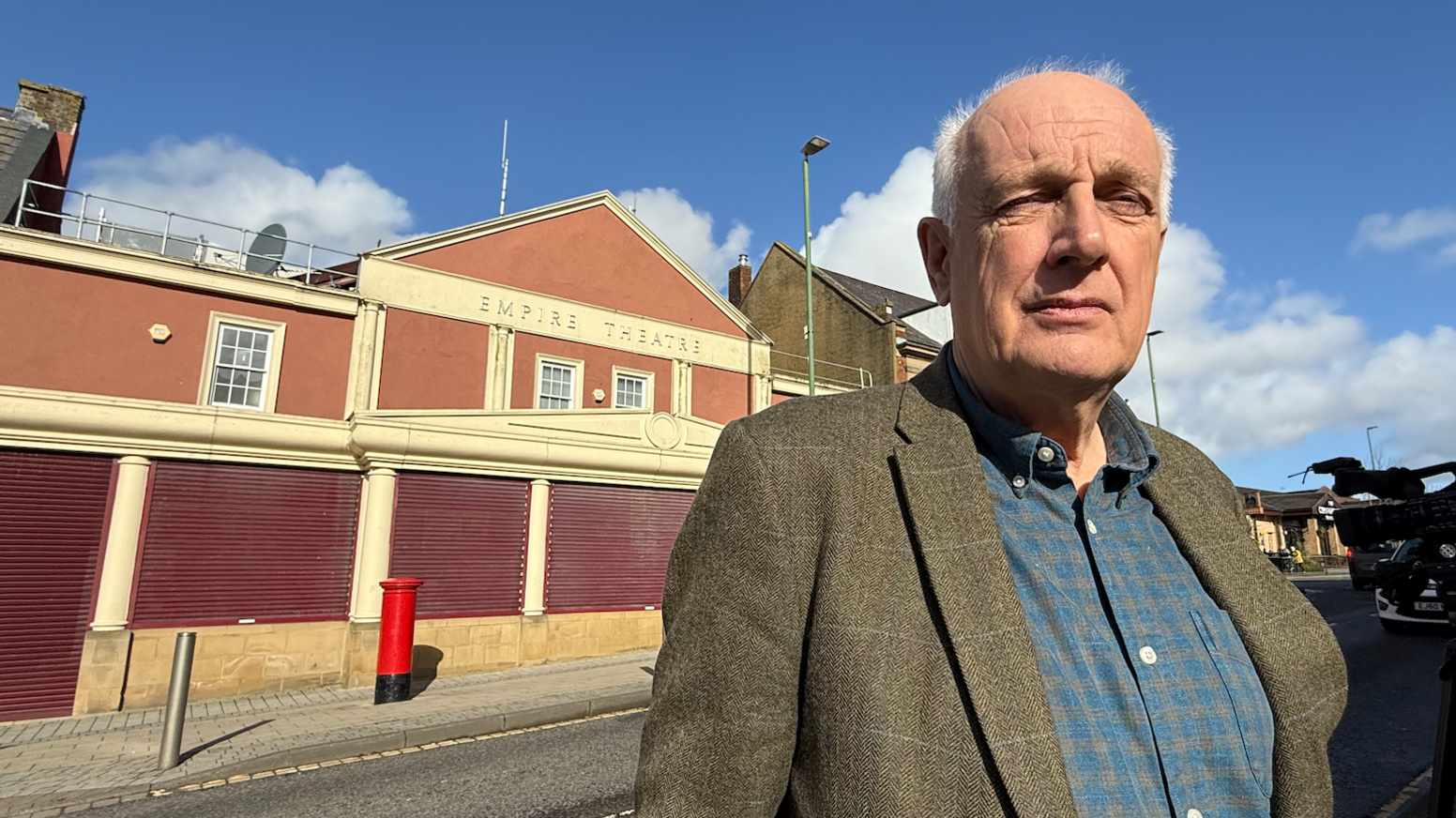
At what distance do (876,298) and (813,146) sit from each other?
13011 mm

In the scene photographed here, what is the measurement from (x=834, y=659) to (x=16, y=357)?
48.5ft

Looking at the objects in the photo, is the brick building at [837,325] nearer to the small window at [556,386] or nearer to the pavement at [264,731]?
the small window at [556,386]

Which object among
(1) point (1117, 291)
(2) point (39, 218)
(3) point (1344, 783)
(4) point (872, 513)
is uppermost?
(2) point (39, 218)

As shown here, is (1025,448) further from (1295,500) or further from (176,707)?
(1295,500)

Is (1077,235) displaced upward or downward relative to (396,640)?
upward

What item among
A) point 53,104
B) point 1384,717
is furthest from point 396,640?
point 53,104

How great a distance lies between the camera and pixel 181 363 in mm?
12188

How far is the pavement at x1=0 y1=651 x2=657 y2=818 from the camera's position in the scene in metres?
6.96

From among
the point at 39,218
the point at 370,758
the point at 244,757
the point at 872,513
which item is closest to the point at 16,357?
the point at 39,218

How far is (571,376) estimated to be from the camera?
1581cm

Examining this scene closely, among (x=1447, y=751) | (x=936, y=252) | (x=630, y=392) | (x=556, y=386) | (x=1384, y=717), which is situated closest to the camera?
(x=936, y=252)

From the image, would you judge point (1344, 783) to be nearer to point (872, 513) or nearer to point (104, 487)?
point (872, 513)

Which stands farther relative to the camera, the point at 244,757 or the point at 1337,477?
the point at 244,757

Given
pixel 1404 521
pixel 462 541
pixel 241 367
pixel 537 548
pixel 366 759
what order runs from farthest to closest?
pixel 537 548, pixel 462 541, pixel 241 367, pixel 366 759, pixel 1404 521
